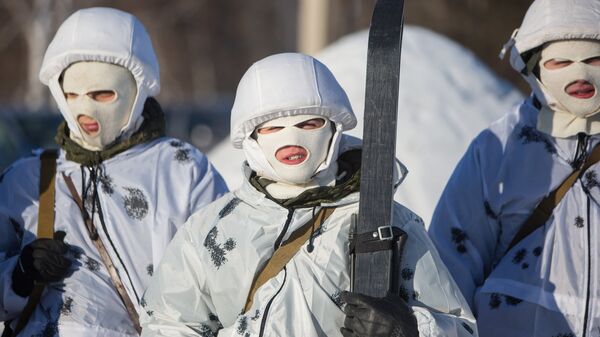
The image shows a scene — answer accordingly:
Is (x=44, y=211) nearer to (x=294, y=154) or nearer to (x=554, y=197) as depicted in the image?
(x=294, y=154)

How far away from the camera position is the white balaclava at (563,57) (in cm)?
507

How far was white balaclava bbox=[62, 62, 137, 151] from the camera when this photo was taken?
5.29 m

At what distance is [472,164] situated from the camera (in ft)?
17.5

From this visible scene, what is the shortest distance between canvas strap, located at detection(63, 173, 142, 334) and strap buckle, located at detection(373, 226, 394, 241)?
1327 mm

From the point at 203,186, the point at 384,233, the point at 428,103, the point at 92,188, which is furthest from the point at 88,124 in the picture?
the point at 428,103

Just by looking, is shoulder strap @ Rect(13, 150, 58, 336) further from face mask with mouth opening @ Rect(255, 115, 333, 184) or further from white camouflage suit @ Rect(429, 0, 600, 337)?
white camouflage suit @ Rect(429, 0, 600, 337)

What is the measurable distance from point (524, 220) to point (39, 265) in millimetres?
1737

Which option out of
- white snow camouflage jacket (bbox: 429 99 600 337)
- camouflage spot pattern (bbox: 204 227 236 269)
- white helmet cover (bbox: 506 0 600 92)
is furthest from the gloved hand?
white helmet cover (bbox: 506 0 600 92)

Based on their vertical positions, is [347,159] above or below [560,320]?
above

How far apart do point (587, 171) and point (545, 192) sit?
166mm

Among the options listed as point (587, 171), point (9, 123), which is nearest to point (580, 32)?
point (587, 171)

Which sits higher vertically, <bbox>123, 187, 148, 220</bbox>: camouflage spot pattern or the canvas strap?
<bbox>123, 187, 148, 220</bbox>: camouflage spot pattern

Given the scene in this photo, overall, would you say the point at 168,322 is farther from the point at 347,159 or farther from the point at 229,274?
the point at 347,159

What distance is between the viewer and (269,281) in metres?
4.30
